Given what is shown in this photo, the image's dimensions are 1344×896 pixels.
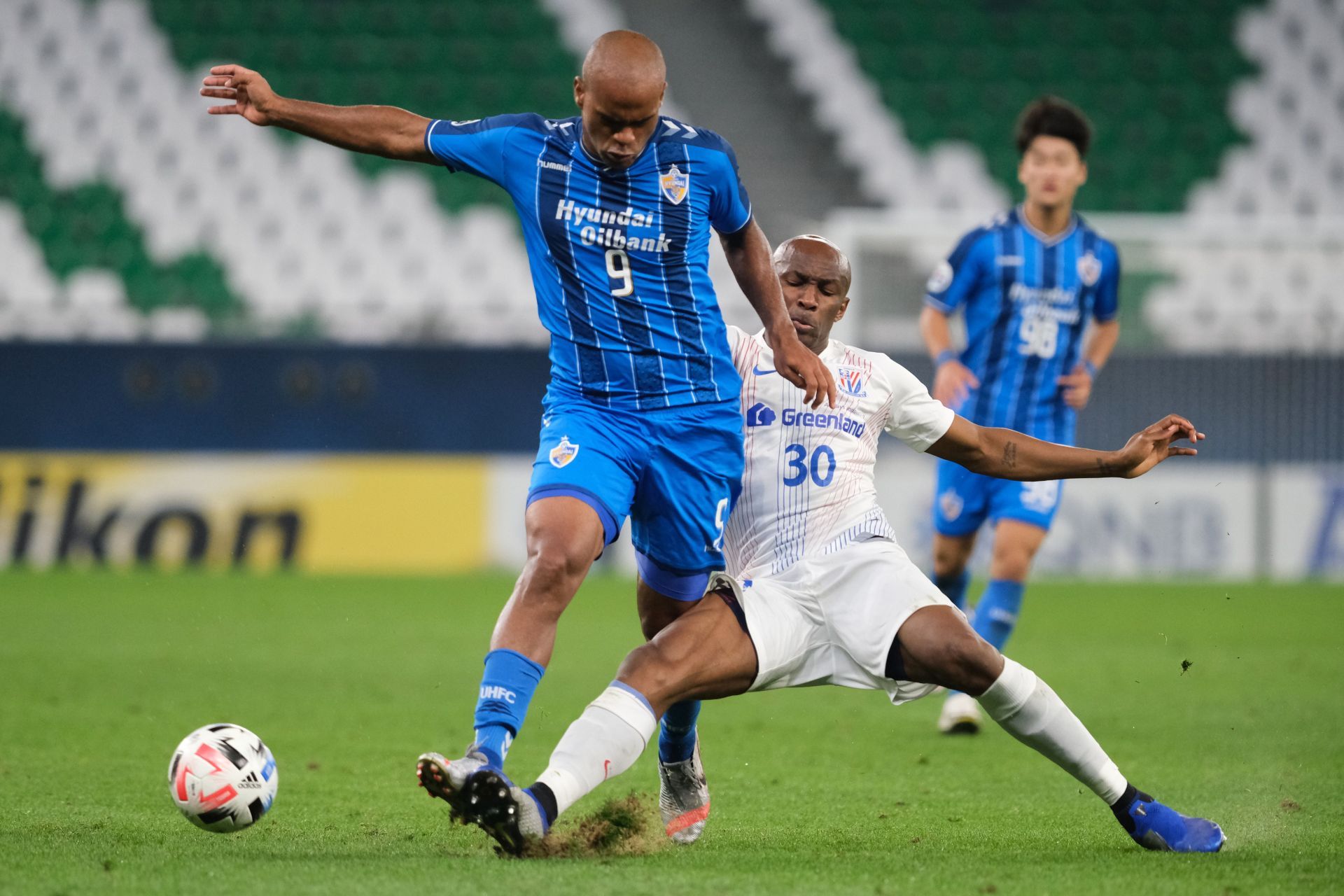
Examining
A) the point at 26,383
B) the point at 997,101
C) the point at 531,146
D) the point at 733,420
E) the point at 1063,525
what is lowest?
the point at 1063,525

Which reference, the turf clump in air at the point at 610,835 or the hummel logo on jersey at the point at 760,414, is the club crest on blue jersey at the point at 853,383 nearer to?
the hummel logo on jersey at the point at 760,414

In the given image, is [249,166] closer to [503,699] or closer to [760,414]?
[760,414]

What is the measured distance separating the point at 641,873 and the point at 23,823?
1790 mm

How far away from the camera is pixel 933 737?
266 inches

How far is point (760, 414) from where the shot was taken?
470 cm

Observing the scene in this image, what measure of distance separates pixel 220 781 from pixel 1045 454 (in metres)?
2.35

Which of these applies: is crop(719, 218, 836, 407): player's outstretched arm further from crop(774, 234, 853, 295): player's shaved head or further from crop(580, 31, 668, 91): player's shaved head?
crop(580, 31, 668, 91): player's shaved head

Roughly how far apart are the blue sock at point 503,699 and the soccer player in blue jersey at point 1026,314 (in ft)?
11.4

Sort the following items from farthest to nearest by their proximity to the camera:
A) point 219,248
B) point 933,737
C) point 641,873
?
1. point 219,248
2. point 933,737
3. point 641,873

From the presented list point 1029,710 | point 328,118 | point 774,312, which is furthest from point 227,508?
point 1029,710

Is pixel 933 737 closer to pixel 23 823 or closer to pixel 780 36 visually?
pixel 23 823

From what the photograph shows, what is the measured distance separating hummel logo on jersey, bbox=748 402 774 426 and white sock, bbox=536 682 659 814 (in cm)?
98

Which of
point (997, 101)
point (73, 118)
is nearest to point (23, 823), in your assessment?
point (73, 118)

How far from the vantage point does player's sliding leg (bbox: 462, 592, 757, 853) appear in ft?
12.2
